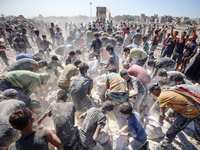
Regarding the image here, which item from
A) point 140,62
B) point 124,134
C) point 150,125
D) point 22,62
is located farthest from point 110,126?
point 22,62

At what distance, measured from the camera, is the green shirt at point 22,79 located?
2.67 metres

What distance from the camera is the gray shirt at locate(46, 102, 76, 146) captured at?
192cm

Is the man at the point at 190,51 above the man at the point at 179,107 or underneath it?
above

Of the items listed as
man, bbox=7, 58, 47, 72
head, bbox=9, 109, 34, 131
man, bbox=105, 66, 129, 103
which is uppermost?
man, bbox=7, 58, 47, 72

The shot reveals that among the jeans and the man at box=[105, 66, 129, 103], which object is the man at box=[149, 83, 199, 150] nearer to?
the jeans

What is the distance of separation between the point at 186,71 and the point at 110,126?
4.71m

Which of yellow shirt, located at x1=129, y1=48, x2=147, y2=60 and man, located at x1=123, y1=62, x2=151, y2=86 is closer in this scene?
man, located at x1=123, y1=62, x2=151, y2=86

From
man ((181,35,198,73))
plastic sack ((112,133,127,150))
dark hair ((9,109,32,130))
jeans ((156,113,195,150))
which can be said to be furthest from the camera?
man ((181,35,198,73))

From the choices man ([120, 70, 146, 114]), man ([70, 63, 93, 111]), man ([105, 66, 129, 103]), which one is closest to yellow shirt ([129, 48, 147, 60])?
man ([120, 70, 146, 114])

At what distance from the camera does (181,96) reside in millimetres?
1947

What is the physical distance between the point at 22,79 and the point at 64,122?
5.80 feet

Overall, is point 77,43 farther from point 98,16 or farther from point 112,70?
point 98,16

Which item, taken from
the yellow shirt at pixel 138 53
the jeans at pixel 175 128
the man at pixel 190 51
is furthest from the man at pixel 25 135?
the man at pixel 190 51

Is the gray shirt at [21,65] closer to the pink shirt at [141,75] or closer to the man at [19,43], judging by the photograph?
the pink shirt at [141,75]
